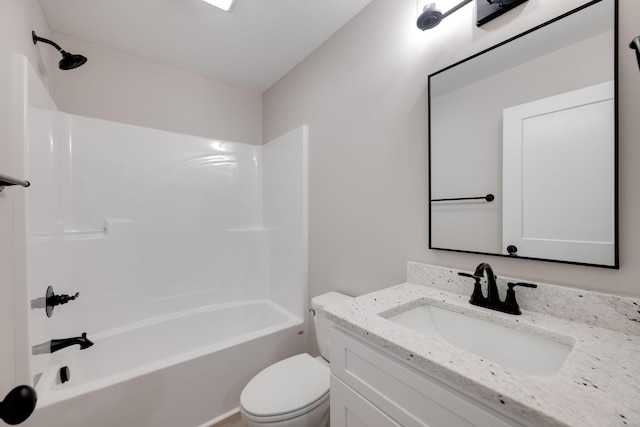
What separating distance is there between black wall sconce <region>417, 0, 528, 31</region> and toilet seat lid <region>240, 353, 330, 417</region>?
183 centimetres

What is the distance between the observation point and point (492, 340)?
92cm

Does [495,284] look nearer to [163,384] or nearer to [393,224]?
[393,224]

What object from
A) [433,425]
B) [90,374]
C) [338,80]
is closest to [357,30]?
[338,80]

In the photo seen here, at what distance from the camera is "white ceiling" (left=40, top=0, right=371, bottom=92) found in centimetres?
157

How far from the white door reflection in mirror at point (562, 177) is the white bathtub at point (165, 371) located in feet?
5.48

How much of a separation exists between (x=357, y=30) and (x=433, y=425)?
1977mm

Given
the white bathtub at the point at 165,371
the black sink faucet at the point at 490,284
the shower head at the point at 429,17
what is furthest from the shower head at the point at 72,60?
the black sink faucet at the point at 490,284

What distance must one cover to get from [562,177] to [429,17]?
871 mm

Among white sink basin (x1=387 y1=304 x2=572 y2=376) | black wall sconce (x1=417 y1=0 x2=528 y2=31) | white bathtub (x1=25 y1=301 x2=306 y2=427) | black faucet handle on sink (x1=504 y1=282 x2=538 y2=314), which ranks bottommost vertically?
white bathtub (x1=25 y1=301 x2=306 y2=427)

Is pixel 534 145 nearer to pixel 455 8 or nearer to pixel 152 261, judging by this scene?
pixel 455 8

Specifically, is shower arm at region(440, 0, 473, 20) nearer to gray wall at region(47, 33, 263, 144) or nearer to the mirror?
the mirror

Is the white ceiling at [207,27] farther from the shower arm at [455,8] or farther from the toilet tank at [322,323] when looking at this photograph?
the toilet tank at [322,323]

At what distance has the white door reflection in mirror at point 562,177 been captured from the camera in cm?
81

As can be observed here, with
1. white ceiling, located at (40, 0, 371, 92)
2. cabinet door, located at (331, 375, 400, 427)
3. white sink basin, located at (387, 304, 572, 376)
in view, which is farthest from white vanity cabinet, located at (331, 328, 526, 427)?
white ceiling, located at (40, 0, 371, 92)
